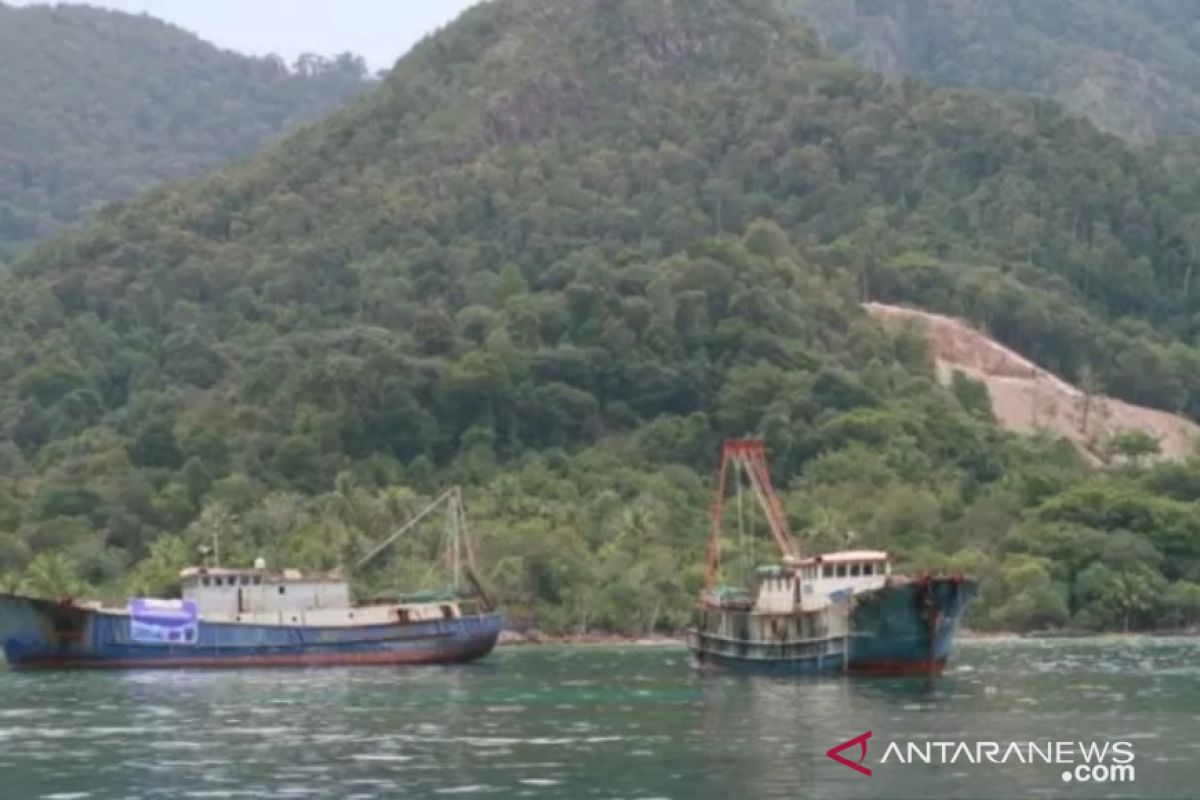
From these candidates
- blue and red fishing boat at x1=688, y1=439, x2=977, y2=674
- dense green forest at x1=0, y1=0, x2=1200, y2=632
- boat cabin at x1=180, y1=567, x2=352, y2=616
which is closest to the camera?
blue and red fishing boat at x1=688, y1=439, x2=977, y2=674

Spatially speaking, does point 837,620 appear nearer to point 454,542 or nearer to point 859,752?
point 859,752

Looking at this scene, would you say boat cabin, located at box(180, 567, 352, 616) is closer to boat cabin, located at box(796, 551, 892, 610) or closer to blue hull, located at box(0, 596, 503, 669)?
blue hull, located at box(0, 596, 503, 669)

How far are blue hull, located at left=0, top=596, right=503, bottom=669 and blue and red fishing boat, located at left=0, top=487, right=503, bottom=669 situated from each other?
0.04m

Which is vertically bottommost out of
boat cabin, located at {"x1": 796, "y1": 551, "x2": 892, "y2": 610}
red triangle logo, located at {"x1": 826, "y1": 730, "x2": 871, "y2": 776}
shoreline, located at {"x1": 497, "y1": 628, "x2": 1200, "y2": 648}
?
red triangle logo, located at {"x1": 826, "y1": 730, "x2": 871, "y2": 776}

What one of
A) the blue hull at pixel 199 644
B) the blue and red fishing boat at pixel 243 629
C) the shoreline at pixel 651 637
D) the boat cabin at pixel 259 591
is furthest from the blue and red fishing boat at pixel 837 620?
the shoreline at pixel 651 637

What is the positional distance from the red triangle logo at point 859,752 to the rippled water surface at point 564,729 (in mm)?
351

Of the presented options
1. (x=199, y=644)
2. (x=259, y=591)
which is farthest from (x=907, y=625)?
(x=199, y=644)

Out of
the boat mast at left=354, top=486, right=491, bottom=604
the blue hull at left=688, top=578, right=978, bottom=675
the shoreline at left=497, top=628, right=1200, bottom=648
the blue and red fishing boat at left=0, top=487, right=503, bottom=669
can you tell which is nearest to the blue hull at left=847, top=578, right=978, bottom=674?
the blue hull at left=688, top=578, right=978, bottom=675

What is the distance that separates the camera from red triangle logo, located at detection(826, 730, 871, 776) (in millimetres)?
54006

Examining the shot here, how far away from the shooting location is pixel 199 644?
10462cm

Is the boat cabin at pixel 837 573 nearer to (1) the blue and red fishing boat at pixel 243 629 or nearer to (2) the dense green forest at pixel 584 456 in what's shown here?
(1) the blue and red fishing boat at pixel 243 629

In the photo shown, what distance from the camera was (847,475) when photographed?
160 m

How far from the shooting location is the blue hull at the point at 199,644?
4097 inches

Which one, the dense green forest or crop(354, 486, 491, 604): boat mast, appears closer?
crop(354, 486, 491, 604): boat mast
